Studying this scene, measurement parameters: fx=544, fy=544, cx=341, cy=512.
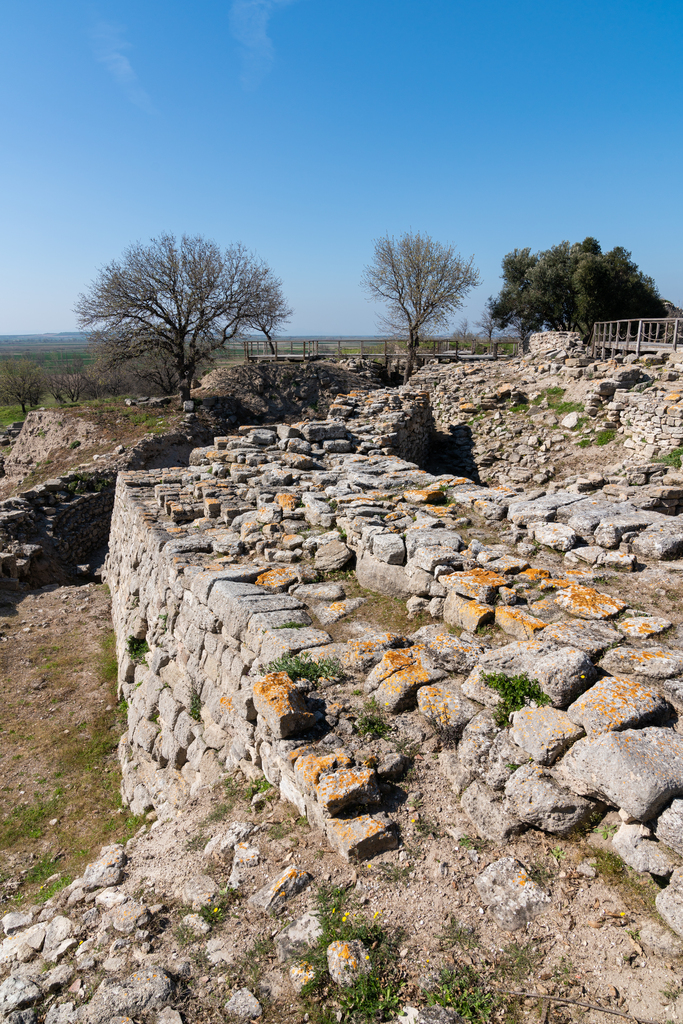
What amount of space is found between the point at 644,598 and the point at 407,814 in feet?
8.95

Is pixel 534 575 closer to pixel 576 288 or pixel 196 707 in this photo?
pixel 196 707

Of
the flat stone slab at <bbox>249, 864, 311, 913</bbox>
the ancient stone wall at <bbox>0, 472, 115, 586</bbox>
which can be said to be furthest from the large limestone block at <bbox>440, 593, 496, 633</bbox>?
the ancient stone wall at <bbox>0, 472, 115, 586</bbox>

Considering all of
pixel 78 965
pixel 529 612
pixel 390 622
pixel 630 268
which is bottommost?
pixel 78 965

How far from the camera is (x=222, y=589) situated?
5.62 m

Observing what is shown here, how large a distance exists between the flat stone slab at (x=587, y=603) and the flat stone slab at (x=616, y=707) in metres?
0.92

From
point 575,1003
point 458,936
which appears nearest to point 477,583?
point 458,936

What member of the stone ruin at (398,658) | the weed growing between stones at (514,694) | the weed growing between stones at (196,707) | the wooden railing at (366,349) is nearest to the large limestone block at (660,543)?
the stone ruin at (398,658)

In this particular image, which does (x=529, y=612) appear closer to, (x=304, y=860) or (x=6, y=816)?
(x=304, y=860)

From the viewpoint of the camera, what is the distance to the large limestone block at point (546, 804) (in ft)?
10.2

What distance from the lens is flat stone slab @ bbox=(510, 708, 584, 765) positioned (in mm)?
3295

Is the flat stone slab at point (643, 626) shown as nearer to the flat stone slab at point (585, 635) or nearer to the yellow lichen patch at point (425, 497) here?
the flat stone slab at point (585, 635)

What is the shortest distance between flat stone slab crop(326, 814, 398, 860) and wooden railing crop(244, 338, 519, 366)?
92.6ft

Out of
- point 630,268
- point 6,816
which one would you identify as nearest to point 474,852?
point 6,816

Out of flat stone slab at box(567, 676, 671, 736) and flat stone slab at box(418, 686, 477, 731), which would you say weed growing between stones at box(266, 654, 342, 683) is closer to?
flat stone slab at box(418, 686, 477, 731)
